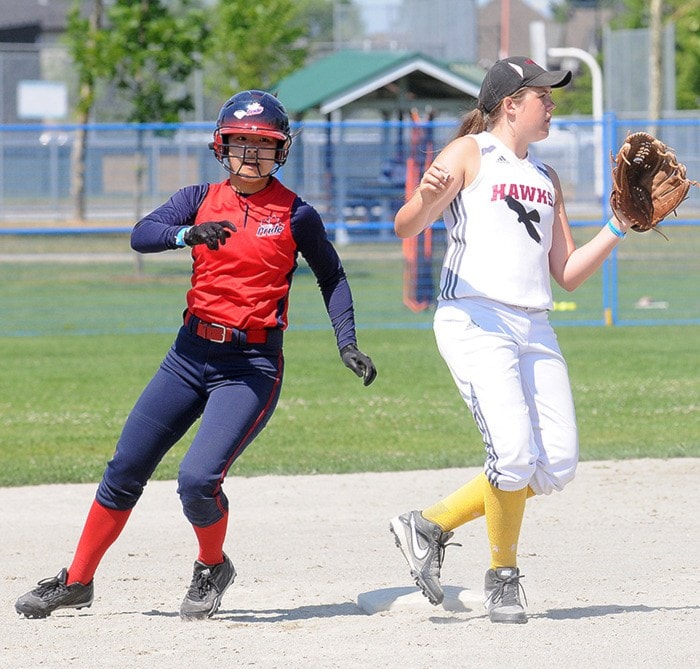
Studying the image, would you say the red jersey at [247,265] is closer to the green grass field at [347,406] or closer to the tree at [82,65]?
the green grass field at [347,406]

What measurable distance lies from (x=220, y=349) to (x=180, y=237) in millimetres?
440

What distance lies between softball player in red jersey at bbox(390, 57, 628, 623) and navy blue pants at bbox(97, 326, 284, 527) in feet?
2.25

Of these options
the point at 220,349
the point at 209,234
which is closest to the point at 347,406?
the point at 220,349

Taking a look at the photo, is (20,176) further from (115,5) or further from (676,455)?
(676,455)

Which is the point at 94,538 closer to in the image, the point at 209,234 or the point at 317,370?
the point at 209,234

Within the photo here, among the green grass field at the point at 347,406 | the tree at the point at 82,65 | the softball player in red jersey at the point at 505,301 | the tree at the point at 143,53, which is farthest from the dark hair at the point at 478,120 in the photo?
the tree at the point at 143,53

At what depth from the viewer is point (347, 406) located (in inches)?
404

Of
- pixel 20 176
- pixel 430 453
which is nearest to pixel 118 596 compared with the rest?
pixel 430 453

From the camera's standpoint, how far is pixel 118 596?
5.20m

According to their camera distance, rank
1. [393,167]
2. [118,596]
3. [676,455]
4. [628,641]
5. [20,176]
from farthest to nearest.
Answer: [20,176] → [393,167] → [676,455] → [118,596] → [628,641]

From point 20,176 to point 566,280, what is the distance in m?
19.8

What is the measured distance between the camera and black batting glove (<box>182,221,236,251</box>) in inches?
172

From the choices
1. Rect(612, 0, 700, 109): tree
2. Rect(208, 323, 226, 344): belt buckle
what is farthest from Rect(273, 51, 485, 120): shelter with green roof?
Rect(208, 323, 226, 344): belt buckle

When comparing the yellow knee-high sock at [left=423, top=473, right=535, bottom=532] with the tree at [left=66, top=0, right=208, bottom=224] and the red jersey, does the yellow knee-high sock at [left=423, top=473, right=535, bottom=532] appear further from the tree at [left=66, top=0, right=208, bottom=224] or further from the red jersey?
the tree at [left=66, top=0, right=208, bottom=224]
